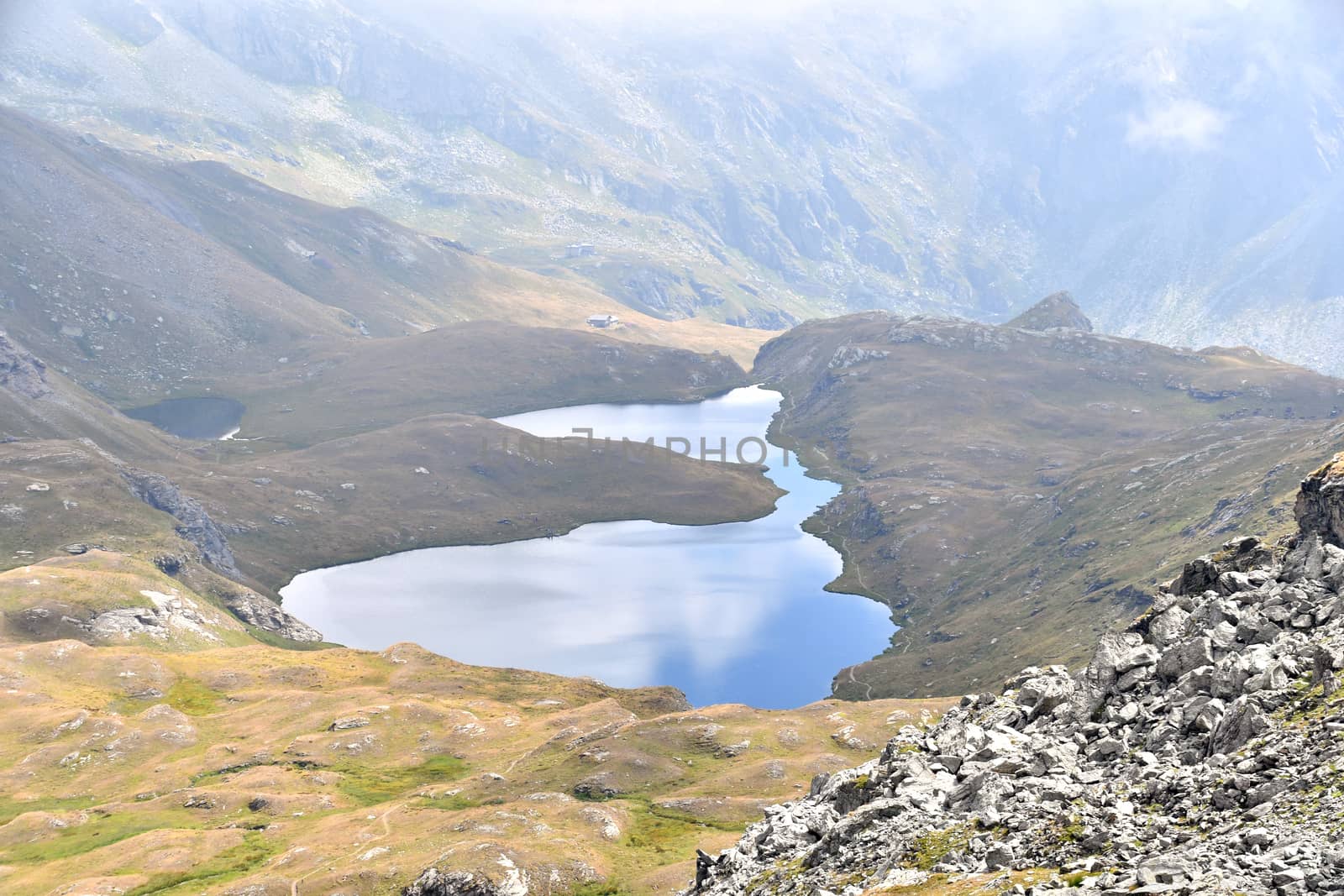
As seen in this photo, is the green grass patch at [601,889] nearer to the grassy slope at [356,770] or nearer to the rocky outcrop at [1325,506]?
the grassy slope at [356,770]

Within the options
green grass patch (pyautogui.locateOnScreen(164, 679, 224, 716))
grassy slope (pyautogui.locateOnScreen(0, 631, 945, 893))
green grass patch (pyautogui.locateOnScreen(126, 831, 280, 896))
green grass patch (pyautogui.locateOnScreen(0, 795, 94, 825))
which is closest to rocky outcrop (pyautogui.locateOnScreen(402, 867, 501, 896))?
grassy slope (pyautogui.locateOnScreen(0, 631, 945, 893))

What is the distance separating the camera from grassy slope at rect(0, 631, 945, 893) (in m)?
98.6

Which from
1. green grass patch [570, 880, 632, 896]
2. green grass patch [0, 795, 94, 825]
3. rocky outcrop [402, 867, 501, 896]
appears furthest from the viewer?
green grass patch [0, 795, 94, 825]

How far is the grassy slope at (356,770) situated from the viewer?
98625 mm

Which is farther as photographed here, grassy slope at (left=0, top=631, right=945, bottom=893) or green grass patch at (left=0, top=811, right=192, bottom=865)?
green grass patch at (left=0, top=811, right=192, bottom=865)

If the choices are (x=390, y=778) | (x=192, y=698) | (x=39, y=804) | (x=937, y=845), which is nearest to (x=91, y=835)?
(x=39, y=804)

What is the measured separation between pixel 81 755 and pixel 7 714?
15.6 m

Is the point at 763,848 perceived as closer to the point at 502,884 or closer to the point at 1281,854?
the point at 1281,854

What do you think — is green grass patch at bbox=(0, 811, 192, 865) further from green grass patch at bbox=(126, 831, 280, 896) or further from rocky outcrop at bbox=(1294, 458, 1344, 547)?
rocky outcrop at bbox=(1294, 458, 1344, 547)

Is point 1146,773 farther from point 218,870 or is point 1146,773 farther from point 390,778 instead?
point 390,778

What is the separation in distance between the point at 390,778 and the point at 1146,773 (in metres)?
103

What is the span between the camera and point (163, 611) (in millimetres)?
189500

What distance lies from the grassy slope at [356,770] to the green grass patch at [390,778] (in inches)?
12.3

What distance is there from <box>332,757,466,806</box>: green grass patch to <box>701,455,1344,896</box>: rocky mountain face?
76.1 m
